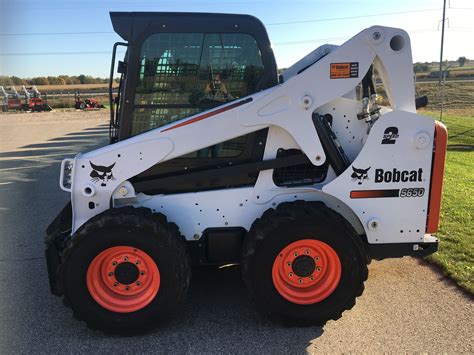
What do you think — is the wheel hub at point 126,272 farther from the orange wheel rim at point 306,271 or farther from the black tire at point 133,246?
the orange wheel rim at point 306,271


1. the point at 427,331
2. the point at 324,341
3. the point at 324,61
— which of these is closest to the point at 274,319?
the point at 324,341

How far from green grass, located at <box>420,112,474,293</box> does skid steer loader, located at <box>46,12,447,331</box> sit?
3.07ft

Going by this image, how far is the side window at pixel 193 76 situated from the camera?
3.43 metres

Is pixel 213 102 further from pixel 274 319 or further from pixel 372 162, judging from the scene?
pixel 274 319

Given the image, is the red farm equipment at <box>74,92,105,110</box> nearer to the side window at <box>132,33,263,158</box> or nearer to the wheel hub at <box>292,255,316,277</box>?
the side window at <box>132,33,263,158</box>

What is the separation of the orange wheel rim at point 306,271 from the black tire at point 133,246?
2.46 ft

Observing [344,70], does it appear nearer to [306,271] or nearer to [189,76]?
[189,76]

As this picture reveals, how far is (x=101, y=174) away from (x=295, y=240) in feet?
5.36

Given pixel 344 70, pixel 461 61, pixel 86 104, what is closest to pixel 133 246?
pixel 344 70

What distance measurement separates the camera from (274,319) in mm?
3289

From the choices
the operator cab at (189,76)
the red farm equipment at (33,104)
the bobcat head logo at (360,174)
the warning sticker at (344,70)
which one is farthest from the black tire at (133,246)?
the red farm equipment at (33,104)

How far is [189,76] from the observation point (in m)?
3.47

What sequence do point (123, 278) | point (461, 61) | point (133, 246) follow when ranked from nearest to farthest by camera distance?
1. point (133, 246)
2. point (123, 278)
3. point (461, 61)

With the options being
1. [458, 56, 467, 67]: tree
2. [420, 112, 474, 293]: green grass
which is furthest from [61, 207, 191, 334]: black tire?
[458, 56, 467, 67]: tree
